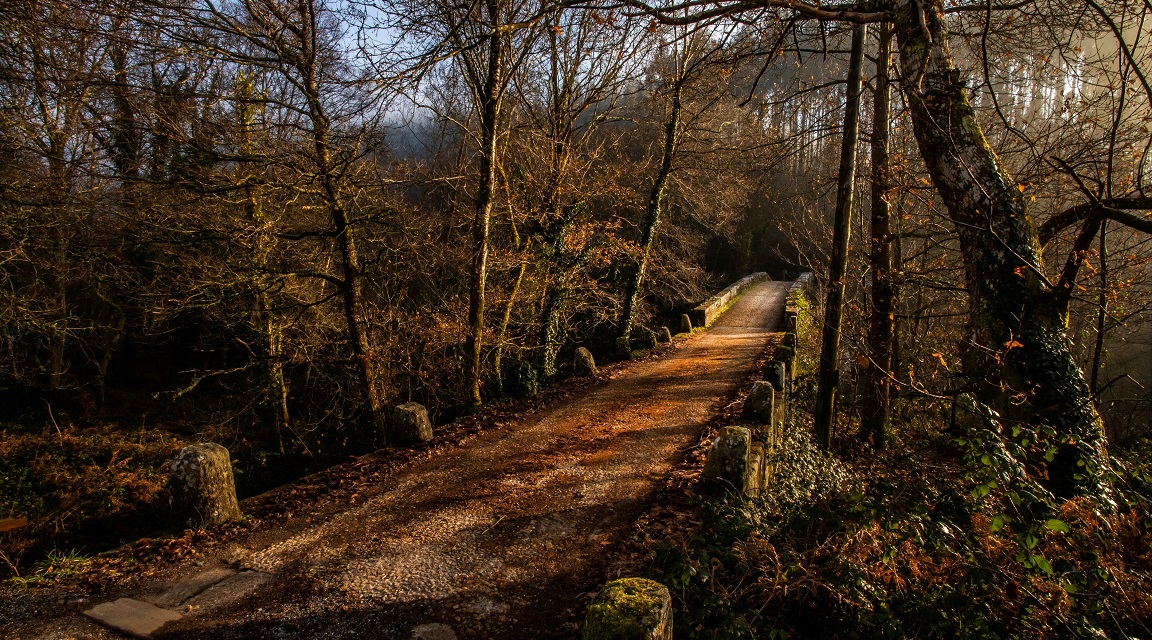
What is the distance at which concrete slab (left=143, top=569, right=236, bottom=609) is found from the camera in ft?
14.1

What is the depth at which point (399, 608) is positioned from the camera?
13.9 feet

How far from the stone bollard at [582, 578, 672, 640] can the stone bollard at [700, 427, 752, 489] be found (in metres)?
2.61

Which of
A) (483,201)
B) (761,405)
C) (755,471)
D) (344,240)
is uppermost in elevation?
Result: (483,201)

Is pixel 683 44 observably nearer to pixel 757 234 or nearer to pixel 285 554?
pixel 285 554

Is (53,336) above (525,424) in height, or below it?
above

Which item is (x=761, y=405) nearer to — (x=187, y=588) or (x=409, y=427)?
(x=409, y=427)

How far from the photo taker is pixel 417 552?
4.96m

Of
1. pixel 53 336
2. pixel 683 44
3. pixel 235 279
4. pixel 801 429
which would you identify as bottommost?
pixel 801 429

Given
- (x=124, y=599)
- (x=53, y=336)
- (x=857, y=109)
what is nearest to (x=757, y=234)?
(x=857, y=109)

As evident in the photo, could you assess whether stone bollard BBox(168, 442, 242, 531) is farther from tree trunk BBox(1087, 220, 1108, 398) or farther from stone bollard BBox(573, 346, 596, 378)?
tree trunk BBox(1087, 220, 1108, 398)

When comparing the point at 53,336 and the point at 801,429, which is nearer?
the point at 801,429

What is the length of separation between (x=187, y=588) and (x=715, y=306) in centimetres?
1716

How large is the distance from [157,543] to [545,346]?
8290 millimetres

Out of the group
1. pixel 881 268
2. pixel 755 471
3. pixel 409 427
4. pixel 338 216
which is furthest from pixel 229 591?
pixel 881 268
